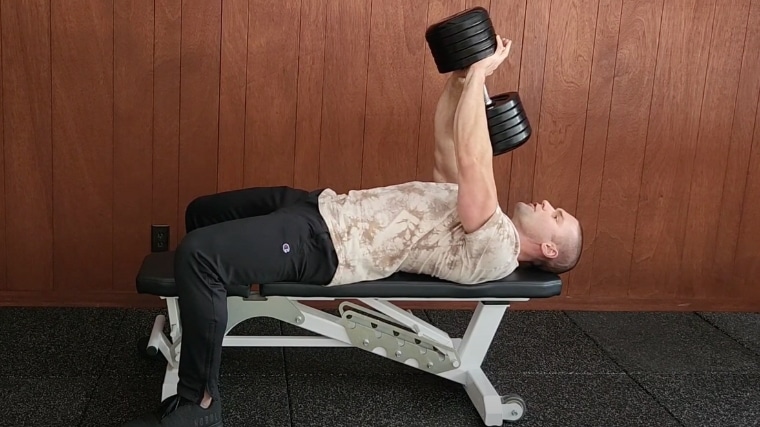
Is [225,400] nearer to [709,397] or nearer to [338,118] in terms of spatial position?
[338,118]

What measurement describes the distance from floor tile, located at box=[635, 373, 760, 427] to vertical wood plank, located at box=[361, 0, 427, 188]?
110 cm

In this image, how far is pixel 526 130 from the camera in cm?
238

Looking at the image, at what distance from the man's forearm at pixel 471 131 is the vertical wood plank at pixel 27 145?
1.49 m

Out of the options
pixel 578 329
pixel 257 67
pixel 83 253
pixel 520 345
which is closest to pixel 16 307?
pixel 83 253

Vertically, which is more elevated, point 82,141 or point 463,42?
point 463,42

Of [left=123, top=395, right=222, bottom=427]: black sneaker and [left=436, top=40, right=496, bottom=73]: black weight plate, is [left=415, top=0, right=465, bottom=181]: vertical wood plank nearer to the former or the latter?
[left=436, top=40, right=496, bottom=73]: black weight plate

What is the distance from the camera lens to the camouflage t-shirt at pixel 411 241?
222 cm

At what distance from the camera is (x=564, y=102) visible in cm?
312

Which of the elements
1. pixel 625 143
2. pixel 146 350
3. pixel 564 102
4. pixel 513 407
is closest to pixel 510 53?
pixel 564 102

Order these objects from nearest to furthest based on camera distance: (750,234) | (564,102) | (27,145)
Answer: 1. (27,145)
2. (564,102)
3. (750,234)

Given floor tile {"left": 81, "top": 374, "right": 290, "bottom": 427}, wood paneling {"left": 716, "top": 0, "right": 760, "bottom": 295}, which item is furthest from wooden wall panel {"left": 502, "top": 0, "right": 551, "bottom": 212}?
floor tile {"left": 81, "top": 374, "right": 290, "bottom": 427}

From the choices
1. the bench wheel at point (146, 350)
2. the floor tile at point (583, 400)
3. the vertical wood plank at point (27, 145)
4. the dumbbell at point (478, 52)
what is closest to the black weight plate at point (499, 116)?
the dumbbell at point (478, 52)

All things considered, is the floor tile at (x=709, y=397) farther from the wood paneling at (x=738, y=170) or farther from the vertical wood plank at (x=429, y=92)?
the vertical wood plank at (x=429, y=92)

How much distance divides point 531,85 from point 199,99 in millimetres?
1168
